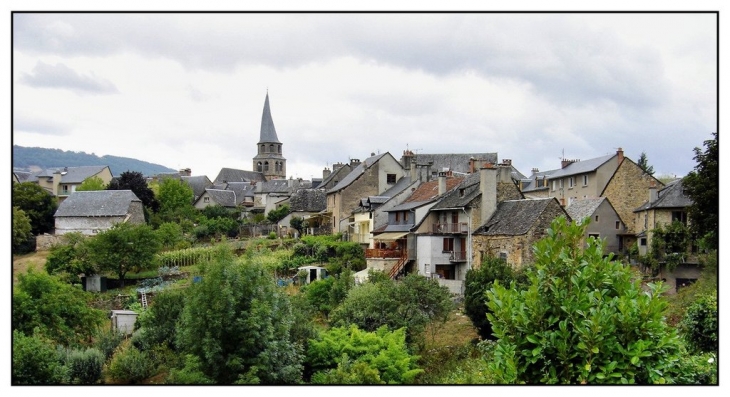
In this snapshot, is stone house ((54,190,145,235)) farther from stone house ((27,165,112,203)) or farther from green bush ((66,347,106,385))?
green bush ((66,347,106,385))

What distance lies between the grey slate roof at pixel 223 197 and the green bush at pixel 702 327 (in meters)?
65.6

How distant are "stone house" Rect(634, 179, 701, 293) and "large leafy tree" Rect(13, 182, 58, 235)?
43.6 metres

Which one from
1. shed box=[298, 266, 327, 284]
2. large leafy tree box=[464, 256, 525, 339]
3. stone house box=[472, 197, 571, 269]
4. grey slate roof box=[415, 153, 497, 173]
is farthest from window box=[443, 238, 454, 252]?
grey slate roof box=[415, 153, 497, 173]

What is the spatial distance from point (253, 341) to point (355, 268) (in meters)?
23.6

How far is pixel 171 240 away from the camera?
172 ft

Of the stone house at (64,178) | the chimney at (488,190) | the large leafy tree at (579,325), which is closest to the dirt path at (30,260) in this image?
the stone house at (64,178)

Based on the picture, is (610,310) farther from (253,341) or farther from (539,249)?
(253,341)

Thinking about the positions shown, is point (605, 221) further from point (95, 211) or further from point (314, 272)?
point (95, 211)

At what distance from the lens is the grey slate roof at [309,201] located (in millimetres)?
62500

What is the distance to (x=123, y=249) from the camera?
150ft

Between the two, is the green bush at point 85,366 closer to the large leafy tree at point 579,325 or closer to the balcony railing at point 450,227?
the large leafy tree at point 579,325

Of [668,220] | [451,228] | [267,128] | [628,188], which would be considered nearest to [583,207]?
[668,220]

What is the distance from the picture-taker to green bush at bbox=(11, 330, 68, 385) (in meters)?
21.0

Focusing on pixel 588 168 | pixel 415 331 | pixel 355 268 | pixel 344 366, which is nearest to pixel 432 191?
pixel 355 268
